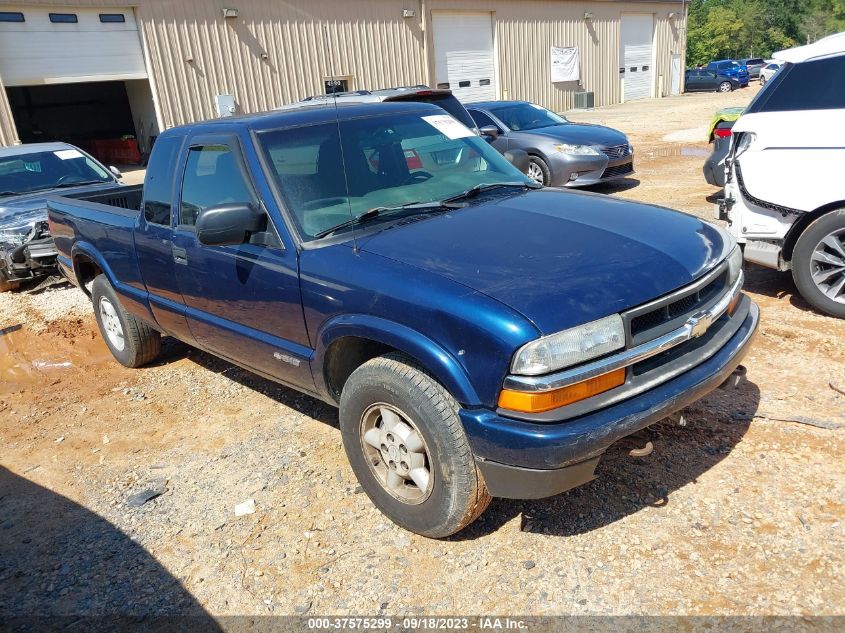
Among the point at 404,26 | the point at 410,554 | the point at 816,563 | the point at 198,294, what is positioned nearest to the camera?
the point at 816,563

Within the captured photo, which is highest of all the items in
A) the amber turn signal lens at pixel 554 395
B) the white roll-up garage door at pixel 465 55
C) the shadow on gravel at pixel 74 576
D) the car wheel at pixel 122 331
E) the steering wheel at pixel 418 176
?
the white roll-up garage door at pixel 465 55

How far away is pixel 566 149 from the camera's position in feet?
35.4

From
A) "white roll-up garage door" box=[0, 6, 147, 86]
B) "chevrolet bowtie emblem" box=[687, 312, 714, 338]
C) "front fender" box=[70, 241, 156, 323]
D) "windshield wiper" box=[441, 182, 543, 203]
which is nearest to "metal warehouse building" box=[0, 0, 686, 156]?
"white roll-up garage door" box=[0, 6, 147, 86]

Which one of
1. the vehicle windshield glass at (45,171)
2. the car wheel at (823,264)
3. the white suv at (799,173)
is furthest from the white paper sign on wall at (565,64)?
the car wheel at (823,264)

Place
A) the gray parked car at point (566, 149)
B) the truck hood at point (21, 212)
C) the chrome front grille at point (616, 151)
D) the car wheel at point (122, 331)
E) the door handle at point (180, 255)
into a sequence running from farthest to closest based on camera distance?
the chrome front grille at point (616, 151) → the gray parked car at point (566, 149) → the truck hood at point (21, 212) → the car wheel at point (122, 331) → the door handle at point (180, 255)

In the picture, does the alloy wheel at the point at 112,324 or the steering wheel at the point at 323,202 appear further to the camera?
the alloy wheel at the point at 112,324

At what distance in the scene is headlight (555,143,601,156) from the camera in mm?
10773

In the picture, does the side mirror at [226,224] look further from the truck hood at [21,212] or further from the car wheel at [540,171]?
the car wheel at [540,171]

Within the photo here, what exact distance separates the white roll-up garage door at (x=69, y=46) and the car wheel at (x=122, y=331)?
13015mm

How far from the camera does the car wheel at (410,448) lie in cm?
274

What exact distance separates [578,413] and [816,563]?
46.8 inches

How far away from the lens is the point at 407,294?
2.81 m

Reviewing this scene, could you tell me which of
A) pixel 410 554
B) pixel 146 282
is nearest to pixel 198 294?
pixel 146 282

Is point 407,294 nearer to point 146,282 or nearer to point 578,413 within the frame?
point 578,413
